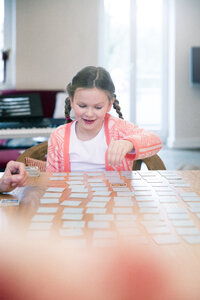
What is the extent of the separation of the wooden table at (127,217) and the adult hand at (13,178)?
→ 0.08ft

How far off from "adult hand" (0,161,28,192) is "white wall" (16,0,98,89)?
4842 mm

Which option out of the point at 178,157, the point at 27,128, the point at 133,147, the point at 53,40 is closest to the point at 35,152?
the point at 133,147

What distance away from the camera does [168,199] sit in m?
0.91

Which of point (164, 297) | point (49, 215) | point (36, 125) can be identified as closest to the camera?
point (164, 297)

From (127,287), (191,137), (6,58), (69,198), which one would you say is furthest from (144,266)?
(191,137)

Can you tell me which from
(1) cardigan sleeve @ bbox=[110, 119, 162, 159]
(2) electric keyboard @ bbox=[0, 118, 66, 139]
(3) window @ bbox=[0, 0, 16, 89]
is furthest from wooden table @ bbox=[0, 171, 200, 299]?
(3) window @ bbox=[0, 0, 16, 89]

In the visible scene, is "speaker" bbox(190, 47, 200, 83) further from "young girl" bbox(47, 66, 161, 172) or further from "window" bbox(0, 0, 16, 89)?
"young girl" bbox(47, 66, 161, 172)

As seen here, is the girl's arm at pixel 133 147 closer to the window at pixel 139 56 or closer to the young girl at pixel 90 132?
the young girl at pixel 90 132

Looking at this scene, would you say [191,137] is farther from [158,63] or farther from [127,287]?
[127,287]

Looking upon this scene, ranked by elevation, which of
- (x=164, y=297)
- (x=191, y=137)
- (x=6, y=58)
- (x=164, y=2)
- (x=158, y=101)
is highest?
(x=164, y=2)

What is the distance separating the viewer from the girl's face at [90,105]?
1440 millimetres

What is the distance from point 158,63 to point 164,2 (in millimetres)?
1058

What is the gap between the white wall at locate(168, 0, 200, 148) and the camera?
6.40 meters

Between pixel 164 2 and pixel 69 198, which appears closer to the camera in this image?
pixel 69 198
